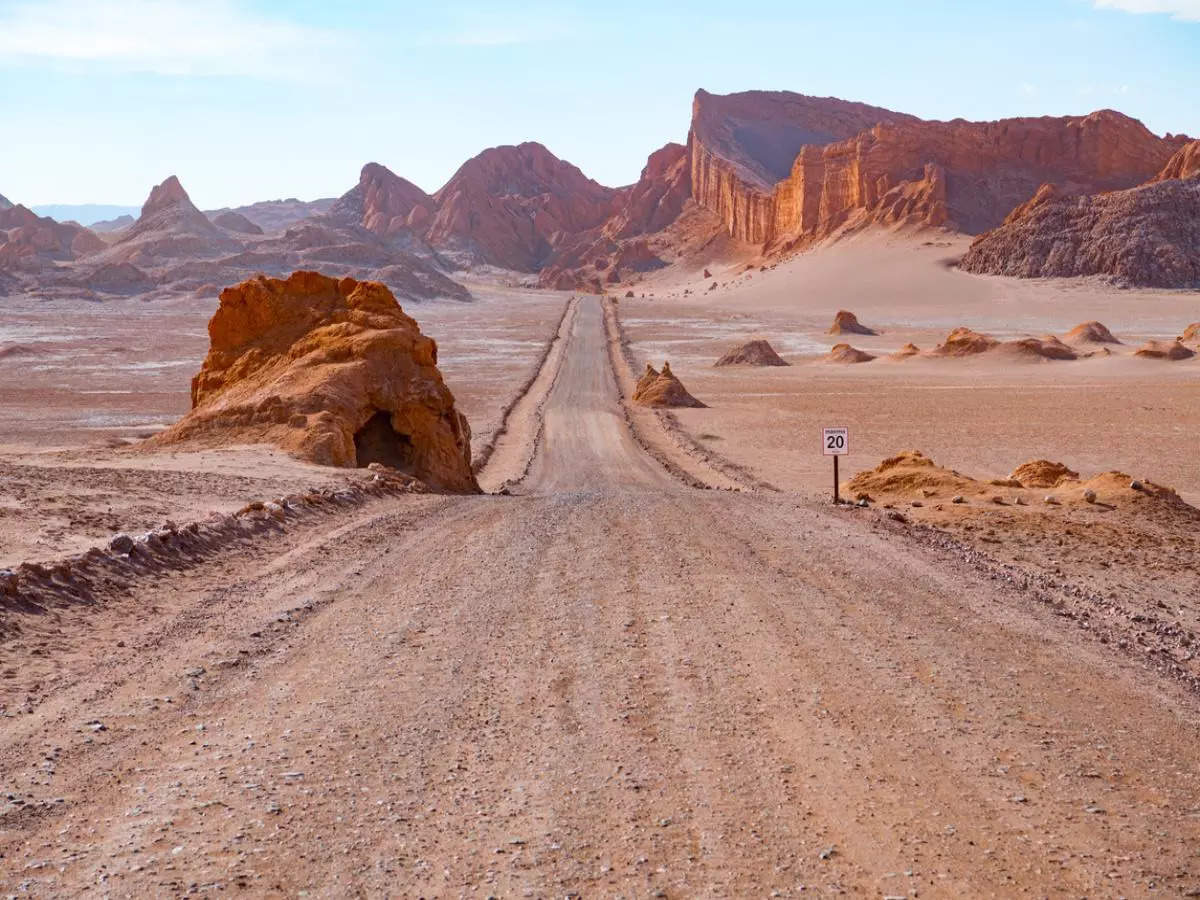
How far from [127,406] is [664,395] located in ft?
66.3

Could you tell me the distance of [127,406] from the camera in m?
43.3

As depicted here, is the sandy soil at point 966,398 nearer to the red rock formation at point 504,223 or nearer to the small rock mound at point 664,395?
the small rock mound at point 664,395

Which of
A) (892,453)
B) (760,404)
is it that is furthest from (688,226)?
(892,453)

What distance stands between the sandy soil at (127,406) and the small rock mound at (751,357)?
1074 centimetres

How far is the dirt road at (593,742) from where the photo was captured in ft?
18.3

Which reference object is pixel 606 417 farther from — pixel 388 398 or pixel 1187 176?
pixel 1187 176

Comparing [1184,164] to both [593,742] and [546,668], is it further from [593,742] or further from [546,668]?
[593,742]

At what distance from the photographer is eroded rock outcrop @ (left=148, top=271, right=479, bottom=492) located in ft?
70.5

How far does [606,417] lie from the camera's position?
41062 mm

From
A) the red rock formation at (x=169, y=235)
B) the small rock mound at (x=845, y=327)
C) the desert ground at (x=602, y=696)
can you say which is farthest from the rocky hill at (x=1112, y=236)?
the desert ground at (x=602, y=696)

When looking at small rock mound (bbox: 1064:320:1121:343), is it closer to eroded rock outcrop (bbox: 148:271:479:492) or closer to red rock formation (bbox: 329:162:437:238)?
eroded rock outcrop (bbox: 148:271:479:492)

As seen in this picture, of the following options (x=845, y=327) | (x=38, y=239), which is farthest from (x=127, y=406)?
(x=38, y=239)

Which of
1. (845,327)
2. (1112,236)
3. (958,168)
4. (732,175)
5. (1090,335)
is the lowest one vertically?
(1090,335)

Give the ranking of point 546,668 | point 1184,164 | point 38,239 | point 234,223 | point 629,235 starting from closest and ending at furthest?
point 546,668 → point 1184,164 → point 38,239 → point 629,235 → point 234,223
